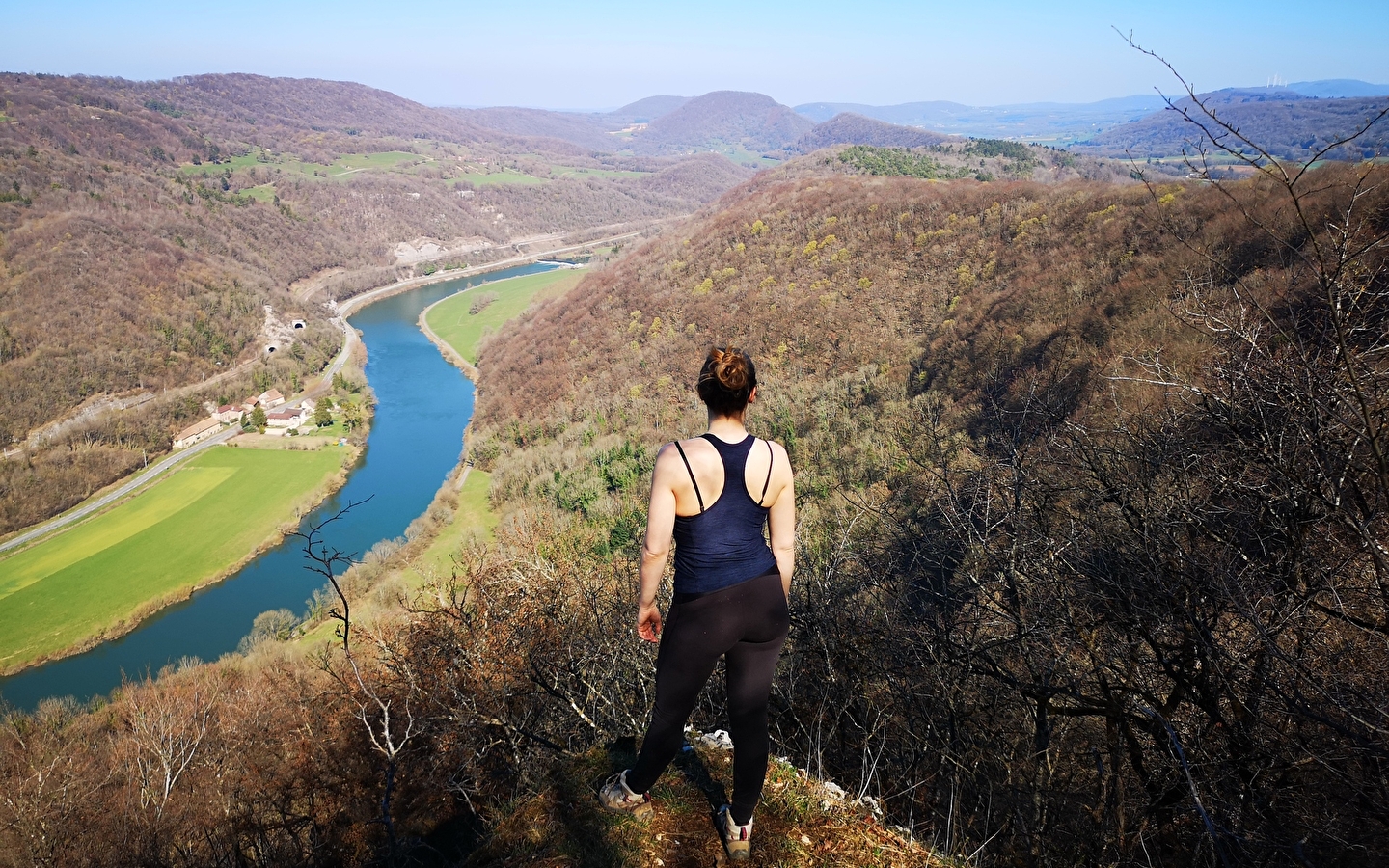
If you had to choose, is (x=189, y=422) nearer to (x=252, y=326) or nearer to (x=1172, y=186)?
(x=252, y=326)

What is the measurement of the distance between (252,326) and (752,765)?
7135cm

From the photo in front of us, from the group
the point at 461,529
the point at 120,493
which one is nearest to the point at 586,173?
the point at 120,493

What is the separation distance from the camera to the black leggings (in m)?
2.33

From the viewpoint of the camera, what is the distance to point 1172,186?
24.2 meters

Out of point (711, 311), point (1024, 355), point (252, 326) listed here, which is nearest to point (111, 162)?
point (252, 326)

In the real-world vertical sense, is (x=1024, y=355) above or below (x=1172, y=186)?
below

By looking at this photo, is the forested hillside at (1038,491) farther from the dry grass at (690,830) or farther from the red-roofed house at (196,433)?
the red-roofed house at (196,433)

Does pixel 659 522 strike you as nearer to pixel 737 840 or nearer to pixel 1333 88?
pixel 737 840

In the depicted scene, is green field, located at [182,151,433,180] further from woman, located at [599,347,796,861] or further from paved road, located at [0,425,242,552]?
woman, located at [599,347,796,861]

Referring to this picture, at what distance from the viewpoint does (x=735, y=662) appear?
7.93 feet

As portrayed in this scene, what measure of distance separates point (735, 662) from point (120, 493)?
45.0 metres

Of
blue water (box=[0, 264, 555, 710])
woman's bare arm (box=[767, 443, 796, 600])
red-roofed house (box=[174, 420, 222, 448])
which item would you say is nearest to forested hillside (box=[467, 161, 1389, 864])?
woman's bare arm (box=[767, 443, 796, 600])

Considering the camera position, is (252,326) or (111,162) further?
(111,162)

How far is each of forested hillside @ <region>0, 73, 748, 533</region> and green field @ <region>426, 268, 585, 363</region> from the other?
10.3m
